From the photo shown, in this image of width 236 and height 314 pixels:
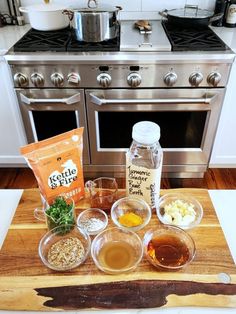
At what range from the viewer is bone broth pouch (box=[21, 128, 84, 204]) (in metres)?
0.72

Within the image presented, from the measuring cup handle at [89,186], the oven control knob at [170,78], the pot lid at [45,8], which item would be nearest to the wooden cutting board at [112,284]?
the measuring cup handle at [89,186]

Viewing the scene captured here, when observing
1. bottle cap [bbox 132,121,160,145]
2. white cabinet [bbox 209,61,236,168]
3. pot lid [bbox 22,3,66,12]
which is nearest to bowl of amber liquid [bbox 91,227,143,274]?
bottle cap [bbox 132,121,160,145]

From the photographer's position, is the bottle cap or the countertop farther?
the countertop

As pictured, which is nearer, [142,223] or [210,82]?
[142,223]

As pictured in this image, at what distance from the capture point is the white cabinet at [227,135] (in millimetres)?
1625

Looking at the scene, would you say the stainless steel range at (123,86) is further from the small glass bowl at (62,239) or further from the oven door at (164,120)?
the small glass bowl at (62,239)

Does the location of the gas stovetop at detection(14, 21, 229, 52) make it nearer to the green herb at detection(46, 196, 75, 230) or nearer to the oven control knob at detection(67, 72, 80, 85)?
the oven control knob at detection(67, 72, 80, 85)

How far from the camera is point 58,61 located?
1.46m

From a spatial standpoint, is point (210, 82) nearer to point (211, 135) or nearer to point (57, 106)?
point (211, 135)

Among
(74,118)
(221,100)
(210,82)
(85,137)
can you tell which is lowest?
(85,137)

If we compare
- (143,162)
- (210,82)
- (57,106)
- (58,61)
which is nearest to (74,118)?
(57,106)

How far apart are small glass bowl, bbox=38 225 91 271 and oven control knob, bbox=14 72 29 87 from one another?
1.05 metres

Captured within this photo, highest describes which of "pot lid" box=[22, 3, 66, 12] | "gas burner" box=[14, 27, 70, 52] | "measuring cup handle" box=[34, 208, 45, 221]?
"pot lid" box=[22, 3, 66, 12]

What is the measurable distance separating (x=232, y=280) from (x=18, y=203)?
634 mm
